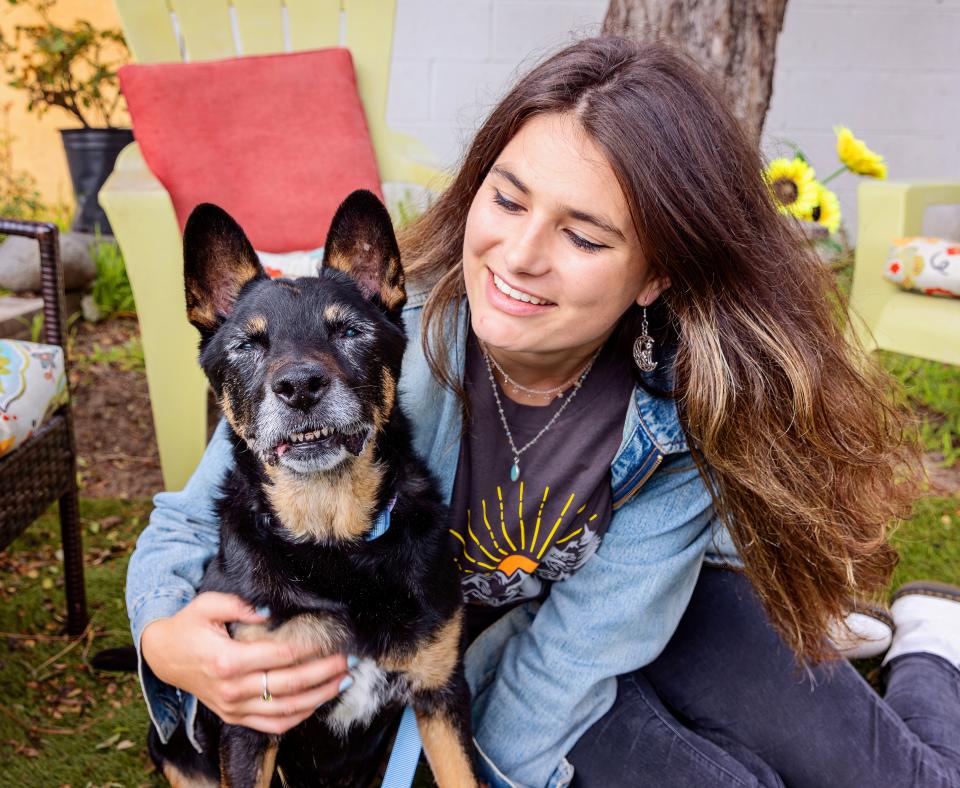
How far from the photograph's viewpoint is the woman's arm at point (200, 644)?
152 centimetres

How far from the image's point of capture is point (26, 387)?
6.74 feet

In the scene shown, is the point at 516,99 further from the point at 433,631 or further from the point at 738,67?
the point at 738,67

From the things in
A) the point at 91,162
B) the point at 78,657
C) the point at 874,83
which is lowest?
the point at 78,657

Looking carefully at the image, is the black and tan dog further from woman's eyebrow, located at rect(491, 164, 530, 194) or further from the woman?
woman's eyebrow, located at rect(491, 164, 530, 194)

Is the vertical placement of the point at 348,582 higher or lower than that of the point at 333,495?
lower

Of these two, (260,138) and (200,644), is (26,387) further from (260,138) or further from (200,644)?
(260,138)

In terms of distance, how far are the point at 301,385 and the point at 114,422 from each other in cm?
271

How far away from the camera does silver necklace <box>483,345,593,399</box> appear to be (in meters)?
1.87

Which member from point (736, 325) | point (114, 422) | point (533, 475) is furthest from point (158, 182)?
point (736, 325)

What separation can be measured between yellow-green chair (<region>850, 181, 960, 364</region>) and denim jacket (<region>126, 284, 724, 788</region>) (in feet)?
5.99

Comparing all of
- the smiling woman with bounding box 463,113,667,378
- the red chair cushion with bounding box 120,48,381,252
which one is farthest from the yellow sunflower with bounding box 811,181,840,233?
the smiling woman with bounding box 463,113,667,378

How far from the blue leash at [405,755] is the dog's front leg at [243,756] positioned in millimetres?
236

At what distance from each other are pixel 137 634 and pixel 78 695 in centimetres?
78

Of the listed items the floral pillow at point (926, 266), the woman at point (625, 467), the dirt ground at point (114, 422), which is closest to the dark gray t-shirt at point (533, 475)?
the woman at point (625, 467)
